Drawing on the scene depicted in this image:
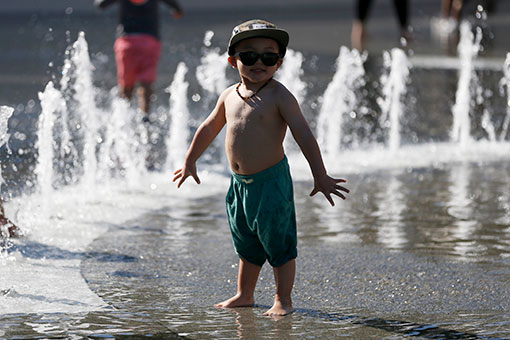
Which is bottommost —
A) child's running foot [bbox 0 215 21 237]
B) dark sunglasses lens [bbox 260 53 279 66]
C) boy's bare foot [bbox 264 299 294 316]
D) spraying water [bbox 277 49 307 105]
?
boy's bare foot [bbox 264 299 294 316]

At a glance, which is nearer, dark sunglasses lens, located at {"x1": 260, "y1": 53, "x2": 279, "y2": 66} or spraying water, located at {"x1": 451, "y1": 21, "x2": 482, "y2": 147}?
dark sunglasses lens, located at {"x1": 260, "y1": 53, "x2": 279, "y2": 66}

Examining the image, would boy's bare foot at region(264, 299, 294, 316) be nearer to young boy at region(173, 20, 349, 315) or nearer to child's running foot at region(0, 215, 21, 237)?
young boy at region(173, 20, 349, 315)

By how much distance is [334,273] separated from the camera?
473cm

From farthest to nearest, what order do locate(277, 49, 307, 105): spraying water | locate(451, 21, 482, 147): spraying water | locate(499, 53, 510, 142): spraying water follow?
locate(277, 49, 307, 105): spraying water
locate(499, 53, 510, 142): spraying water
locate(451, 21, 482, 147): spraying water

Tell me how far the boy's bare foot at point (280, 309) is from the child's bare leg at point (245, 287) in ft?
0.50

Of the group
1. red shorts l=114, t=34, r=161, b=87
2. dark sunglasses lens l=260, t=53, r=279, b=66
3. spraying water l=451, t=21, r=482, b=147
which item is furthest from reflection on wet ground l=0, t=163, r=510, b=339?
red shorts l=114, t=34, r=161, b=87

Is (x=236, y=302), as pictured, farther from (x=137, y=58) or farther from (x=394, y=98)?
(x=394, y=98)

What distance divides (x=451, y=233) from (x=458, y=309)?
1404 millimetres

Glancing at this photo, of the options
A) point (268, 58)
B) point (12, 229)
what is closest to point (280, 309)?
point (268, 58)

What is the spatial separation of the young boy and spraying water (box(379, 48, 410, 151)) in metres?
4.26

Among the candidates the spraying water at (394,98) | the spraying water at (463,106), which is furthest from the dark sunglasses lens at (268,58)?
the spraying water at (463,106)

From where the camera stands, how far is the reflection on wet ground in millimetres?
3883

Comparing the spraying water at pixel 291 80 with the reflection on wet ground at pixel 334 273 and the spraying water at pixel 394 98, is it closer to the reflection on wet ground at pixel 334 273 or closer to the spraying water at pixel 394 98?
the spraying water at pixel 394 98

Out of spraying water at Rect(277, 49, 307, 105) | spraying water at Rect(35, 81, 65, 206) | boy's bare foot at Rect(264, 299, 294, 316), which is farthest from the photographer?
spraying water at Rect(277, 49, 307, 105)
